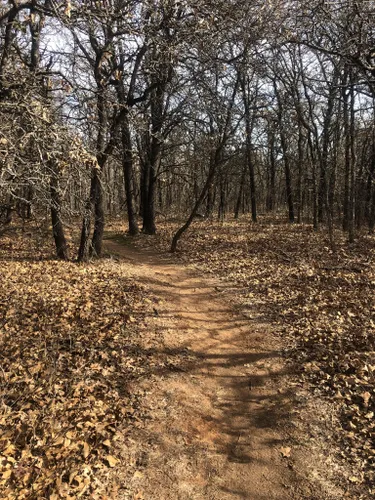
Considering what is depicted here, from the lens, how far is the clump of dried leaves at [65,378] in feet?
14.4

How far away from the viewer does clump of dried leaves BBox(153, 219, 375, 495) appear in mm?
5316

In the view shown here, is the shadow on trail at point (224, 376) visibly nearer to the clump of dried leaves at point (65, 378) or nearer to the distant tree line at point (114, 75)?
the clump of dried leaves at point (65, 378)

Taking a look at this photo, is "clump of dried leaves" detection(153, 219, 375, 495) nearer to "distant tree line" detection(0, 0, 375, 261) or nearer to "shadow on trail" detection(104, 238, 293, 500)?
"shadow on trail" detection(104, 238, 293, 500)

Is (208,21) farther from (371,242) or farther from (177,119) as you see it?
(371,242)

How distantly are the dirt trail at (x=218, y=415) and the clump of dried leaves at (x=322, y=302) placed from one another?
0.64 meters

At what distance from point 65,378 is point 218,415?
251cm

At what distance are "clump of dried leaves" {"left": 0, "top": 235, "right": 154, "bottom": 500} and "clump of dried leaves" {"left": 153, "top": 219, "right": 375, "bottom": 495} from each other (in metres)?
2.90

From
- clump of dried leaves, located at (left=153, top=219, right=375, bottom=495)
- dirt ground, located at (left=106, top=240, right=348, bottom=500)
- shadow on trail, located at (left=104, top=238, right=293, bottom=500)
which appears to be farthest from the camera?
clump of dried leaves, located at (left=153, top=219, right=375, bottom=495)

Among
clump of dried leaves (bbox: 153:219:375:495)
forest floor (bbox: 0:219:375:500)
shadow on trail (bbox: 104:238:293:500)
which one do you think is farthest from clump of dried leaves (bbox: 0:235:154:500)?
clump of dried leaves (bbox: 153:219:375:495)

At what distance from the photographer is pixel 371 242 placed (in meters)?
15.9

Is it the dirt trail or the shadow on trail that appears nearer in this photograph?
the dirt trail

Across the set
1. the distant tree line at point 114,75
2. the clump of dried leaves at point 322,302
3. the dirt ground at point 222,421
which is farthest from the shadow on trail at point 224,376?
the distant tree line at point 114,75

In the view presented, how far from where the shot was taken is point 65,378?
6133 millimetres

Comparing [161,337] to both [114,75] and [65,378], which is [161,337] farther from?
[114,75]
